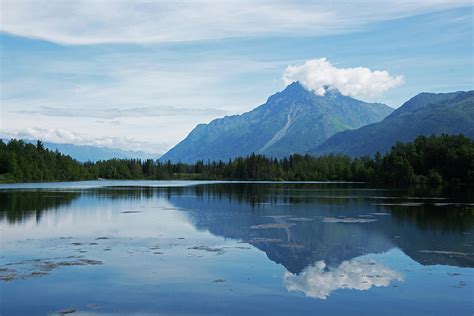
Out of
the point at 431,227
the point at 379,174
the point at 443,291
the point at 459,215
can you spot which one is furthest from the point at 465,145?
the point at 443,291

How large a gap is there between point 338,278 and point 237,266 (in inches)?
192

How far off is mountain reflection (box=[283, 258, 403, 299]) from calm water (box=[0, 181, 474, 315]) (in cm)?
4

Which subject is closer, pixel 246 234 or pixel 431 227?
pixel 246 234

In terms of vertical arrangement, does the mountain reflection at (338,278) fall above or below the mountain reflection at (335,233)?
below

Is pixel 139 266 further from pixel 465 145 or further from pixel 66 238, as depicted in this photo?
pixel 465 145

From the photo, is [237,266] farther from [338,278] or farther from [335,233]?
[335,233]

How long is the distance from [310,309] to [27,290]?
10.4m

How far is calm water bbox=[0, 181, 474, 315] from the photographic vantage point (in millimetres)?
18531

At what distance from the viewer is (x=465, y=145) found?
144250mm

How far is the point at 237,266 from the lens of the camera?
2525 cm

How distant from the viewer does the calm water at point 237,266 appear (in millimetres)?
18531

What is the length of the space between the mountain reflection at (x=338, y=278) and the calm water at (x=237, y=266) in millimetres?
44

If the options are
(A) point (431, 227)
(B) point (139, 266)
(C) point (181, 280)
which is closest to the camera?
(C) point (181, 280)

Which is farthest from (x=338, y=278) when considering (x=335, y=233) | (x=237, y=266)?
(x=335, y=233)
